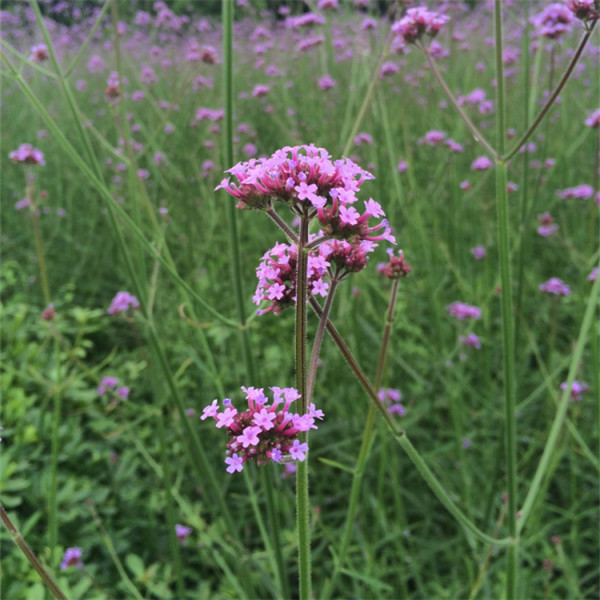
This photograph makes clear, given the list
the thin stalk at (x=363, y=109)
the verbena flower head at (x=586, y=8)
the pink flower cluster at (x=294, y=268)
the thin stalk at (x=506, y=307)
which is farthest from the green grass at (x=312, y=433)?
the pink flower cluster at (x=294, y=268)

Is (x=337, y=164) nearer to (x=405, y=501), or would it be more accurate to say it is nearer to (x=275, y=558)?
(x=275, y=558)

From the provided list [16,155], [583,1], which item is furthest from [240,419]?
[16,155]

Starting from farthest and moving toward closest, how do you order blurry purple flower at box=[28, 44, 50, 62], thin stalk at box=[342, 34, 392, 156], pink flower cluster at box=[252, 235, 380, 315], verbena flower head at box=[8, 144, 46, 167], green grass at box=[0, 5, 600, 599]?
blurry purple flower at box=[28, 44, 50, 62]
verbena flower head at box=[8, 144, 46, 167]
green grass at box=[0, 5, 600, 599]
thin stalk at box=[342, 34, 392, 156]
pink flower cluster at box=[252, 235, 380, 315]

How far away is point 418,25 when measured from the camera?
4.25 ft

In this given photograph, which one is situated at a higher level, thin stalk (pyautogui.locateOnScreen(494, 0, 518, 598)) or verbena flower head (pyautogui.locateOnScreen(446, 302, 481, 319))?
thin stalk (pyautogui.locateOnScreen(494, 0, 518, 598))

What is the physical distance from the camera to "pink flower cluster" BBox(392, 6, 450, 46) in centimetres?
129

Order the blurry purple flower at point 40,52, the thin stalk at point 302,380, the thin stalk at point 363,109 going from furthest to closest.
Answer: the blurry purple flower at point 40,52 → the thin stalk at point 363,109 → the thin stalk at point 302,380

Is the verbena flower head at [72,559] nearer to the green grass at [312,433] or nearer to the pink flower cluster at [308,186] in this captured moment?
the green grass at [312,433]

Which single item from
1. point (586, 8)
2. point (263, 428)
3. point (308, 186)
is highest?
point (586, 8)

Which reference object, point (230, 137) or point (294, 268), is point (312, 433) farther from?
point (294, 268)

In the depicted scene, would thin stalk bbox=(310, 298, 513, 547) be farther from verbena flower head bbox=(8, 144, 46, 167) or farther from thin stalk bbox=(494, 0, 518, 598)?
verbena flower head bbox=(8, 144, 46, 167)

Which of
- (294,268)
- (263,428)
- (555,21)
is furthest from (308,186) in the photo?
(555,21)

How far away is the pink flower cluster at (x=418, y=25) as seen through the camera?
1.29m

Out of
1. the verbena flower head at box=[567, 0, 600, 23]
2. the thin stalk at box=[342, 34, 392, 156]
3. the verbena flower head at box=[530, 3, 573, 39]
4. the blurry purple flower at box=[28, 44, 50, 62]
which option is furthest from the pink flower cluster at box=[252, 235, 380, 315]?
the blurry purple flower at box=[28, 44, 50, 62]
